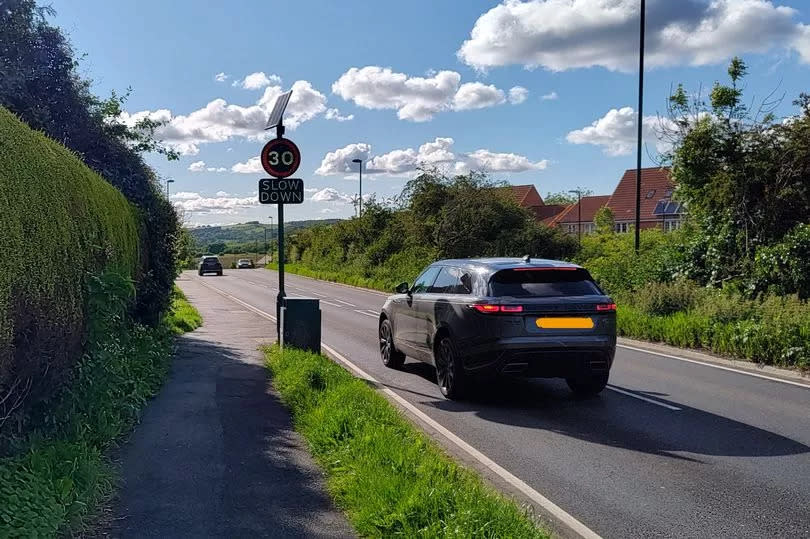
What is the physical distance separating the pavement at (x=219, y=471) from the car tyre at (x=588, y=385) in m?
3.80

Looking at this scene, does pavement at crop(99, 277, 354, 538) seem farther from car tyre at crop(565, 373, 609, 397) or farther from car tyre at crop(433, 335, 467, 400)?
car tyre at crop(565, 373, 609, 397)

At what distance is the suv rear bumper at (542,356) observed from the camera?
803 centimetres

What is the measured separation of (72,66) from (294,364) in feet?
20.2

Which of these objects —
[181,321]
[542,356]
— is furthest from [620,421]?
[181,321]

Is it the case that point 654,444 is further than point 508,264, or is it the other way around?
point 508,264

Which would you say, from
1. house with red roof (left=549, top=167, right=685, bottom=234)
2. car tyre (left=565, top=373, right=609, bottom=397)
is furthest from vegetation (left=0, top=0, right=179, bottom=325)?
house with red roof (left=549, top=167, right=685, bottom=234)

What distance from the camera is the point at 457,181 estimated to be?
3216cm

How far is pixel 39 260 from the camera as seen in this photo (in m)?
4.51

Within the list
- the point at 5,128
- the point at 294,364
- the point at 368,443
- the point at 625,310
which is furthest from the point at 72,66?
the point at 625,310

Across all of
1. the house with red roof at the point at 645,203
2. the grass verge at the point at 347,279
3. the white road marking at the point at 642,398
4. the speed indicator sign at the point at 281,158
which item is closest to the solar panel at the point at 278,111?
the speed indicator sign at the point at 281,158

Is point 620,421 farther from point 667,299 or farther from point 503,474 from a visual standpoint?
point 667,299

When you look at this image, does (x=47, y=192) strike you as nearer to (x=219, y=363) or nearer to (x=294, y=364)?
(x=294, y=364)

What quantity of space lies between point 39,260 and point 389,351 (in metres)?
7.49

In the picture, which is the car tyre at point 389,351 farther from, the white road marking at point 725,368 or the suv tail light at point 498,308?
the white road marking at point 725,368
